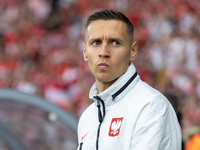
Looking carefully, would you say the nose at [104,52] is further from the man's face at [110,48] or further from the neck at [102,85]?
the neck at [102,85]

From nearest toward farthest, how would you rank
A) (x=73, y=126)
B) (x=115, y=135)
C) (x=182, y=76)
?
(x=115, y=135) < (x=73, y=126) < (x=182, y=76)

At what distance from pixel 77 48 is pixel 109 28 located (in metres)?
6.24

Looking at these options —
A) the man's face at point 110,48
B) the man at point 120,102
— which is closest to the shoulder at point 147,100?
the man at point 120,102

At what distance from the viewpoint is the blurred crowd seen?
693cm

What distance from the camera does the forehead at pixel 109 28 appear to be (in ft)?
5.85

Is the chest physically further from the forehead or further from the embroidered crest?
the forehead

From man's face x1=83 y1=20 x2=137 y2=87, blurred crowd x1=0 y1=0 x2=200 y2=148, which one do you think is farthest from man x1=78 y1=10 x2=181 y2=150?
blurred crowd x1=0 y1=0 x2=200 y2=148

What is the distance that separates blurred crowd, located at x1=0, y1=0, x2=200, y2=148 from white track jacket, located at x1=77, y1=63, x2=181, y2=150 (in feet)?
15.5

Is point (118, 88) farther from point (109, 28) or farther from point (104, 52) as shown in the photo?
point (109, 28)

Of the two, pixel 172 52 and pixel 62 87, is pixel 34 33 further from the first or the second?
pixel 172 52

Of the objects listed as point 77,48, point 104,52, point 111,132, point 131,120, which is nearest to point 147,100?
point 131,120

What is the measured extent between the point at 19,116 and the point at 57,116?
69 cm

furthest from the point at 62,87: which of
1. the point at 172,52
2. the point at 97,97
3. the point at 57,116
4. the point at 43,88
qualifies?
the point at 97,97

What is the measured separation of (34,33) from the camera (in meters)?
8.43
